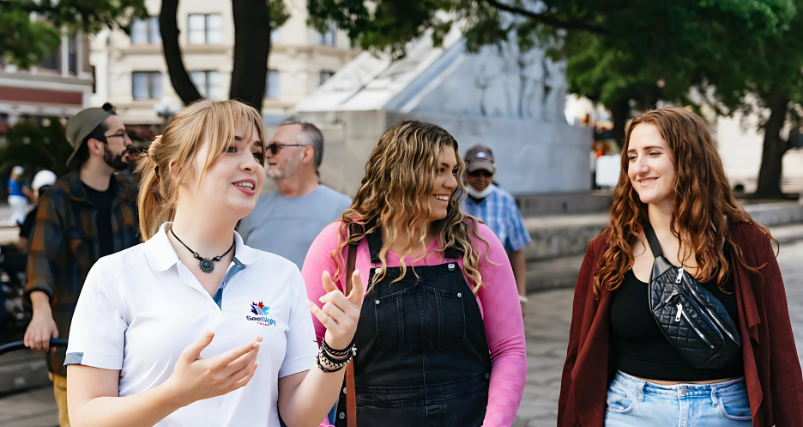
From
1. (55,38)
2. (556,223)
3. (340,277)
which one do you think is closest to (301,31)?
(55,38)

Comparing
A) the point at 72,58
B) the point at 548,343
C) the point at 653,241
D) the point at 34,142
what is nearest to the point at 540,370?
the point at 548,343

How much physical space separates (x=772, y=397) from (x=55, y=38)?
16.1m

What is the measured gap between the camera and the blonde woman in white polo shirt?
172 centimetres

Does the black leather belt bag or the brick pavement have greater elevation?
the black leather belt bag

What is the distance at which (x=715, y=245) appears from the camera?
277cm

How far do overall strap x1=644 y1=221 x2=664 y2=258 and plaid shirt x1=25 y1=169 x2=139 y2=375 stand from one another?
8.96ft

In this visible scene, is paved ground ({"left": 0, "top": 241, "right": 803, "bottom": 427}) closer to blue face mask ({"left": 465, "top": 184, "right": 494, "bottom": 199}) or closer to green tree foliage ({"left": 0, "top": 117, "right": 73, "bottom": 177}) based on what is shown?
blue face mask ({"left": 465, "top": 184, "right": 494, "bottom": 199})

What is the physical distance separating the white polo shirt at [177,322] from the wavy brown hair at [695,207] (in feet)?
4.84

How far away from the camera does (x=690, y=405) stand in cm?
265

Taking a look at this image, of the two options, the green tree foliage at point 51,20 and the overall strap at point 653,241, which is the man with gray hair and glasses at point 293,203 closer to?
the overall strap at point 653,241

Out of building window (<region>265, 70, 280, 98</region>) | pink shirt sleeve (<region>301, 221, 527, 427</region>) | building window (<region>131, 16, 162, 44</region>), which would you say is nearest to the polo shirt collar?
pink shirt sleeve (<region>301, 221, 527, 427</region>)

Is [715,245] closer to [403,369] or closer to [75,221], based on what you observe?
[403,369]

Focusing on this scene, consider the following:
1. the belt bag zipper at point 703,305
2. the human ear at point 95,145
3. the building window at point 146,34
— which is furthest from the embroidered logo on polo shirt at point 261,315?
the building window at point 146,34

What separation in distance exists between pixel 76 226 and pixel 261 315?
101 inches
